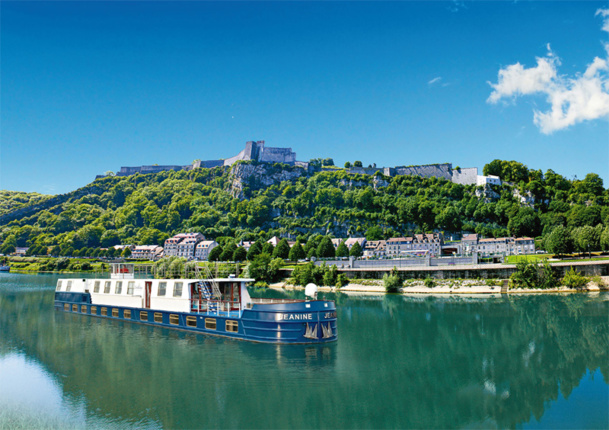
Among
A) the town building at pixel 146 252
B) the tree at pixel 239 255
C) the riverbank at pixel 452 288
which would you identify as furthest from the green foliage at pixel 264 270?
the town building at pixel 146 252

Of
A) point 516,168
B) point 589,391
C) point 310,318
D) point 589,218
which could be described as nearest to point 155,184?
point 516,168

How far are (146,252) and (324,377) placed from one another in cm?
10876

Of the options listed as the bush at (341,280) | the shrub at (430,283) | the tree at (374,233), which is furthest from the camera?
the tree at (374,233)

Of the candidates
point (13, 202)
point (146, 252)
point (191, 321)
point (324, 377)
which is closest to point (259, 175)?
point (146, 252)

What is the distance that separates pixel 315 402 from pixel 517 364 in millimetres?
11332

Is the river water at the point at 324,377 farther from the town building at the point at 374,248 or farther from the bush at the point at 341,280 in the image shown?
the town building at the point at 374,248

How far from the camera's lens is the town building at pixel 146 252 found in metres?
115

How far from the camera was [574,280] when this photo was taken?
44375 millimetres

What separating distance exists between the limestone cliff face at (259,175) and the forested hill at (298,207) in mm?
342

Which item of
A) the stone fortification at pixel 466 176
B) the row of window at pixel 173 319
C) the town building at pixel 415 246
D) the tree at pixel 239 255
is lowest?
the row of window at pixel 173 319

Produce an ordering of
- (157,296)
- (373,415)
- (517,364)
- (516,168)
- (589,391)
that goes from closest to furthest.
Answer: (373,415), (589,391), (517,364), (157,296), (516,168)

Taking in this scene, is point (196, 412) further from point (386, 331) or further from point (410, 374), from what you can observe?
point (386, 331)

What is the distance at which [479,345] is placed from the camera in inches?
991

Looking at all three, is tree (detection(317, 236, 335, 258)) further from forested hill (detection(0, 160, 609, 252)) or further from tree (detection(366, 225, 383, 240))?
forested hill (detection(0, 160, 609, 252))
